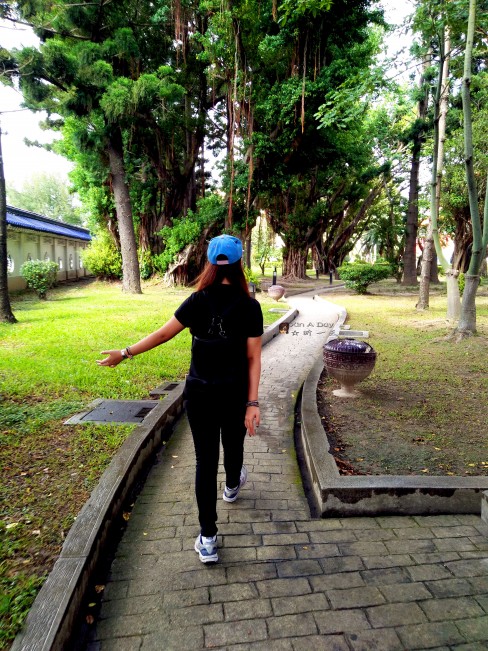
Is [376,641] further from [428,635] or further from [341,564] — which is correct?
[341,564]

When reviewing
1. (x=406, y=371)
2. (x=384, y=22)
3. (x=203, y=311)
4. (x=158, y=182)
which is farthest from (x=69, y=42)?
(x=203, y=311)

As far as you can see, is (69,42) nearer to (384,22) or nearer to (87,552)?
(384,22)

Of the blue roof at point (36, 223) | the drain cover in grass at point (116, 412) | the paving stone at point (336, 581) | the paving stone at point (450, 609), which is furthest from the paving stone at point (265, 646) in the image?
the blue roof at point (36, 223)

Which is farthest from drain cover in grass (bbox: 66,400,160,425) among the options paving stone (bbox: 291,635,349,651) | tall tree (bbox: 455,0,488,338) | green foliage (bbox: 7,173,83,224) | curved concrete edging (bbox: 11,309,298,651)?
green foliage (bbox: 7,173,83,224)

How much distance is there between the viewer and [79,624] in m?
2.11

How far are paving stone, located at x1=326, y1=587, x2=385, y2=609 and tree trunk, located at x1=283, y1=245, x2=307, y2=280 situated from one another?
2938cm

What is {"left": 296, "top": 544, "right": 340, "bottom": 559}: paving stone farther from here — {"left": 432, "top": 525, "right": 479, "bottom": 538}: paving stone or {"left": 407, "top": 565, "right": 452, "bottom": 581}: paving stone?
{"left": 432, "top": 525, "right": 479, "bottom": 538}: paving stone

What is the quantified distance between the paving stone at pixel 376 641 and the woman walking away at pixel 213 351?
87cm

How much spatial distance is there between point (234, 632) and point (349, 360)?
12.1ft

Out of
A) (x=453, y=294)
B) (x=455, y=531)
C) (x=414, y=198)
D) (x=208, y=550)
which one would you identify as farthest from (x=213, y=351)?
(x=414, y=198)

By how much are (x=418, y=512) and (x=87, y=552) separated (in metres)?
2.30

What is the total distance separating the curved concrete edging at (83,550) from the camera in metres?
1.89

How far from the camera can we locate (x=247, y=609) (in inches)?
85.7

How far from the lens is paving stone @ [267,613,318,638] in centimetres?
203
